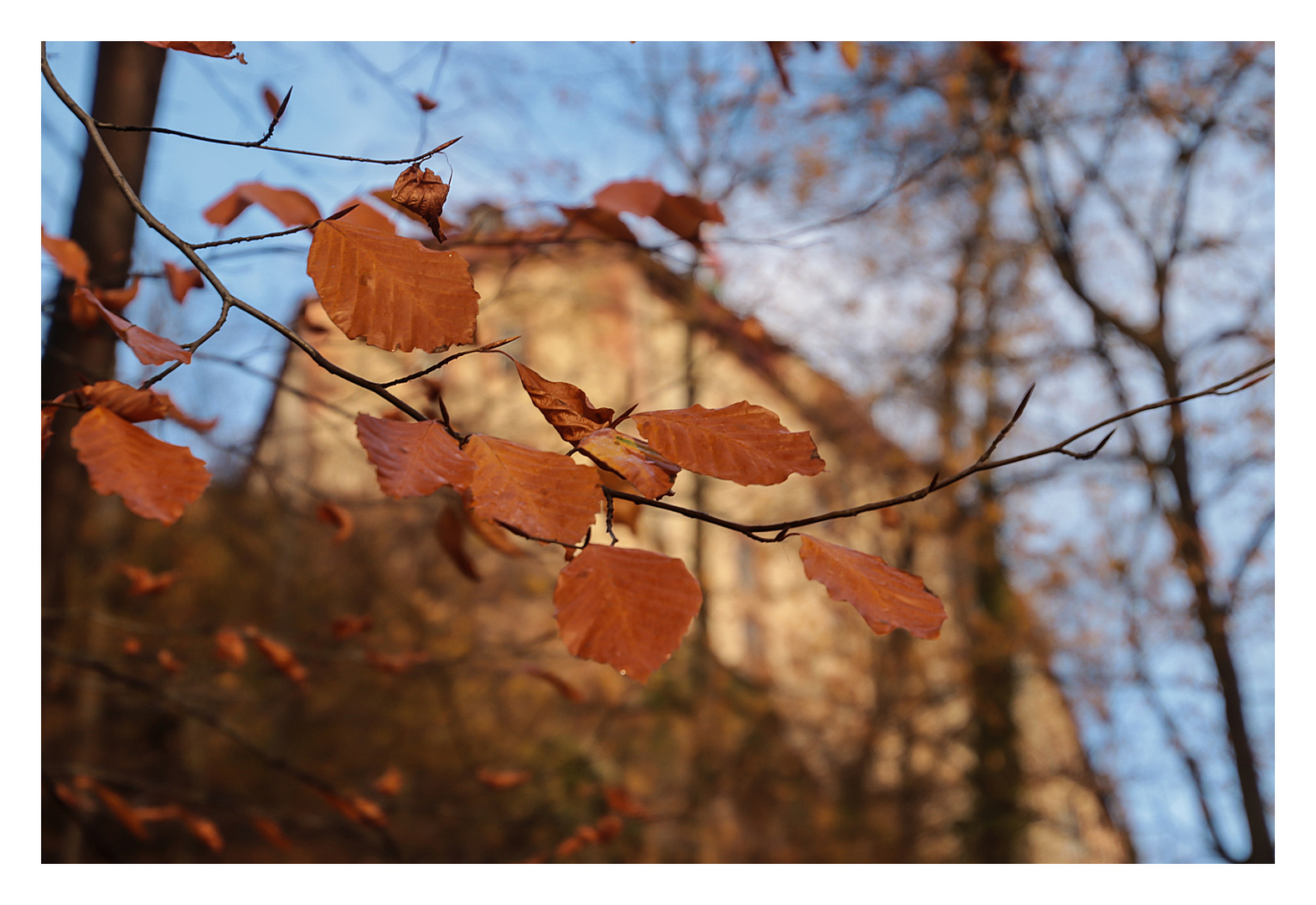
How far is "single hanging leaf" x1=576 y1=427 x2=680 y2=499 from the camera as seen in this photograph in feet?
1.33

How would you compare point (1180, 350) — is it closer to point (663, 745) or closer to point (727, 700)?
point (727, 700)

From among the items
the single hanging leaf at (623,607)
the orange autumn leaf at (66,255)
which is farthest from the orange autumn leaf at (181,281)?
the single hanging leaf at (623,607)

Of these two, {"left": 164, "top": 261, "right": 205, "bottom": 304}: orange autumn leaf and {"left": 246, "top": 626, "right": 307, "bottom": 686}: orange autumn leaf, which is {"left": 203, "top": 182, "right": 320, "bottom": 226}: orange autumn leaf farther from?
{"left": 246, "top": 626, "right": 307, "bottom": 686}: orange autumn leaf

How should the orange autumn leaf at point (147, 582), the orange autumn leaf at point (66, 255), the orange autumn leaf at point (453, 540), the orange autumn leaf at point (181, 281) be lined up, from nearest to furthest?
the orange autumn leaf at point (453, 540)
the orange autumn leaf at point (66, 255)
the orange autumn leaf at point (181, 281)
the orange autumn leaf at point (147, 582)

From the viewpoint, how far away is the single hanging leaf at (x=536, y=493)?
40 cm

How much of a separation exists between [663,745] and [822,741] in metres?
0.90

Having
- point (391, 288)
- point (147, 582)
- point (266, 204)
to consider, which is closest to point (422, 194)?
point (391, 288)

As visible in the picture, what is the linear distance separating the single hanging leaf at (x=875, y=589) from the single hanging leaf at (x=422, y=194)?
0.90ft

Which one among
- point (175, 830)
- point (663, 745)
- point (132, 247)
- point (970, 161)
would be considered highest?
point (970, 161)

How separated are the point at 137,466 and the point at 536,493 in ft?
0.76

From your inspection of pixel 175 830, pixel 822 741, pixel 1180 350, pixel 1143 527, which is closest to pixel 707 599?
pixel 822 741

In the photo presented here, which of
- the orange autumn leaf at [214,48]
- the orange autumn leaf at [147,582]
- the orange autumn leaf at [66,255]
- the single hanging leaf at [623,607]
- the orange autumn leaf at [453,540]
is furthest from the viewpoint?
the orange autumn leaf at [147,582]

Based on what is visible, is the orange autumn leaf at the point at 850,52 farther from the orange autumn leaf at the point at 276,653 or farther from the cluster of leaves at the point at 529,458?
the orange autumn leaf at the point at 276,653

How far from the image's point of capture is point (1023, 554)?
11.8 ft
